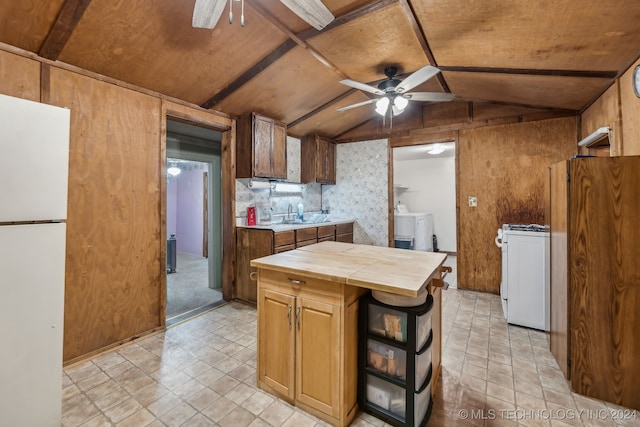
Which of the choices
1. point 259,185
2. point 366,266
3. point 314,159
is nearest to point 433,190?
point 314,159

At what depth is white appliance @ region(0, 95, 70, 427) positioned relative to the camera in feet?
4.51

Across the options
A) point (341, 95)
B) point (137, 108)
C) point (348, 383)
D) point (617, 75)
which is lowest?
point (348, 383)

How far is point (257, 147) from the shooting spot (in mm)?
3535

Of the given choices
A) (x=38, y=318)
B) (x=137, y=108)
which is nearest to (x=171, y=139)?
(x=137, y=108)

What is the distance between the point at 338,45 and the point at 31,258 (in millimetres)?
2761

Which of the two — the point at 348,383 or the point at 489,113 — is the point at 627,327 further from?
the point at 489,113

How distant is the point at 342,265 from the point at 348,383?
66 cm

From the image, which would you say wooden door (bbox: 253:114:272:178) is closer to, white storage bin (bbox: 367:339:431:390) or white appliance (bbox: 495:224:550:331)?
white storage bin (bbox: 367:339:431:390)

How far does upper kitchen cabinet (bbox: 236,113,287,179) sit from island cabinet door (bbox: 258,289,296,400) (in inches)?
81.6

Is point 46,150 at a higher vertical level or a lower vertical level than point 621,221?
higher

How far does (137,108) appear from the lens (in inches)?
99.8

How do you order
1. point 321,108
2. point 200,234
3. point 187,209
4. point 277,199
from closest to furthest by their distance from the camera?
point 321,108 < point 277,199 < point 200,234 < point 187,209

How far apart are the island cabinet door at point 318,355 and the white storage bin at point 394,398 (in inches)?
9.2

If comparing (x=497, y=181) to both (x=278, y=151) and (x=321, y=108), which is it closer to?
(x=321, y=108)
